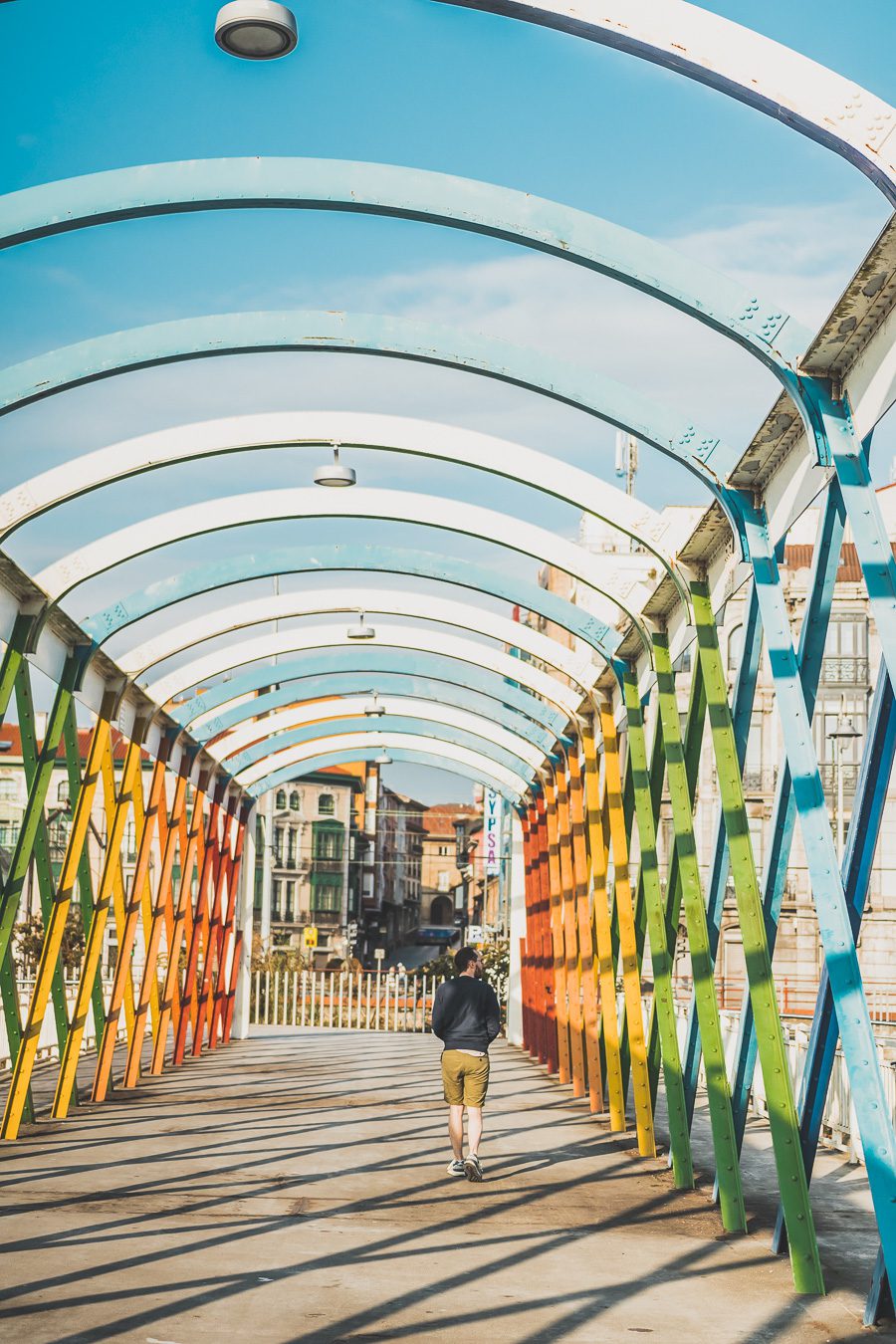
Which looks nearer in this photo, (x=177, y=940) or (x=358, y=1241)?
(x=358, y=1241)

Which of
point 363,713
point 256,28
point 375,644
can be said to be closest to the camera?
point 256,28

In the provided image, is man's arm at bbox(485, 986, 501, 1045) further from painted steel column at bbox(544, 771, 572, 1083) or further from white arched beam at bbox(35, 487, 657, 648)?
painted steel column at bbox(544, 771, 572, 1083)

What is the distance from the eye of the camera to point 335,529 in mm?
13820

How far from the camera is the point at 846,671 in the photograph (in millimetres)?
A: 37812

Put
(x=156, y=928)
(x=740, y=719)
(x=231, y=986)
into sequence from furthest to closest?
(x=231, y=986), (x=156, y=928), (x=740, y=719)

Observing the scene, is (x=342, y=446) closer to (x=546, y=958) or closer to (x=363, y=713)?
(x=363, y=713)

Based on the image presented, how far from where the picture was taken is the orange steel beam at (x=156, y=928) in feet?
54.3

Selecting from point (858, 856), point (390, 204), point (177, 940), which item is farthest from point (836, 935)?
point (177, 940)

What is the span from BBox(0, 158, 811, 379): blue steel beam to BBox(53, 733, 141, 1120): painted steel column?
25.5ft

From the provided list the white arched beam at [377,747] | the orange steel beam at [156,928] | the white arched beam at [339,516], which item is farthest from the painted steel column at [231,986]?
the white arched beam at [339,516]

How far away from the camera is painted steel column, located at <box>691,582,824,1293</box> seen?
7.30 metres

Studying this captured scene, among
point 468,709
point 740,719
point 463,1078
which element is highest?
point 468,709

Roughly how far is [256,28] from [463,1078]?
7549mm

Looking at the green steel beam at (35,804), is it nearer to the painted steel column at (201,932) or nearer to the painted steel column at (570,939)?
the painted steel column at (570,939)
